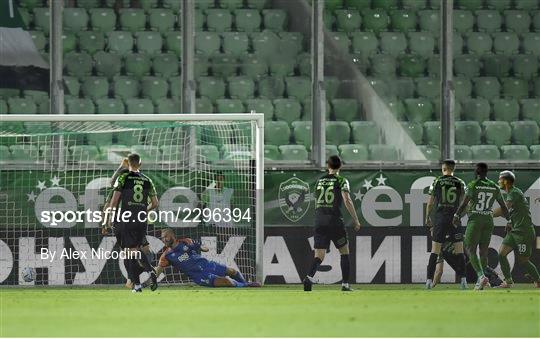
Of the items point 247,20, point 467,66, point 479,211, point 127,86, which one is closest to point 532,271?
point 479,211

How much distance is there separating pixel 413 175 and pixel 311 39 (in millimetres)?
2531

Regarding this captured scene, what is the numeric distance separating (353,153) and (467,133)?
1793mm

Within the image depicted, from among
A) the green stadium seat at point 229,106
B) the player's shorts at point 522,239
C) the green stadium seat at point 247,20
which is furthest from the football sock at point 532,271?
the green stadium seat at point 247,20

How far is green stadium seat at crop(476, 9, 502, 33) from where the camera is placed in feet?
74.0

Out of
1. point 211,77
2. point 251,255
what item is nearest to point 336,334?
point 251,255

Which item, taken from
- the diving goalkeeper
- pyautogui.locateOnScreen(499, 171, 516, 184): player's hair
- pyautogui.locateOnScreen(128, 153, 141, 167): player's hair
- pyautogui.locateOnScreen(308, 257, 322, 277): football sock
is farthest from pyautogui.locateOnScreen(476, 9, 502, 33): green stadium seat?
pyautogui.locateOnScreen(128, 153, 141, 167): player's hair

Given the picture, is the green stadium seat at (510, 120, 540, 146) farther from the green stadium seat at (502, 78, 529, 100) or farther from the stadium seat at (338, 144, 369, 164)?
the stadium seat at (338, 144, 369, 164)

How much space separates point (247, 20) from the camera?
22.1m

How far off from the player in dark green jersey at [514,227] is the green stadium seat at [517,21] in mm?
3930

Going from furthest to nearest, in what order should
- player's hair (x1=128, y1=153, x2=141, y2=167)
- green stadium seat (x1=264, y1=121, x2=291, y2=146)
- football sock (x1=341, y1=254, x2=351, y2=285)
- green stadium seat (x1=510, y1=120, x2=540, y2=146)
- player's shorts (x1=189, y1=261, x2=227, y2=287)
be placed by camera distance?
green stadium seat (x1=510, y1=120, x2=540, y2=146), green stadium seat (x1=264, y1=121, x2=291, y2=146), player's shorts (x1=189, y1=261, x2=227, y2=287), football sock (x1=341, y1=254, x2=351, y2=285), player's hair (x1=128, y1=153, x2=141, y2=167)

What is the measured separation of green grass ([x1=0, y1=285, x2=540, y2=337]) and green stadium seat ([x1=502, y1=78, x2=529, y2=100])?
451 cm

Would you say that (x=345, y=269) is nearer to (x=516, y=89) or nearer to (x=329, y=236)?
(x=329, y=236)

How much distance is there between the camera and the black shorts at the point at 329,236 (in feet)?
61.3

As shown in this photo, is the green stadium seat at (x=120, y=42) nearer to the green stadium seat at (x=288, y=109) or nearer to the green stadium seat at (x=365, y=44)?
the green stadium seat at (x=288, y=109)
